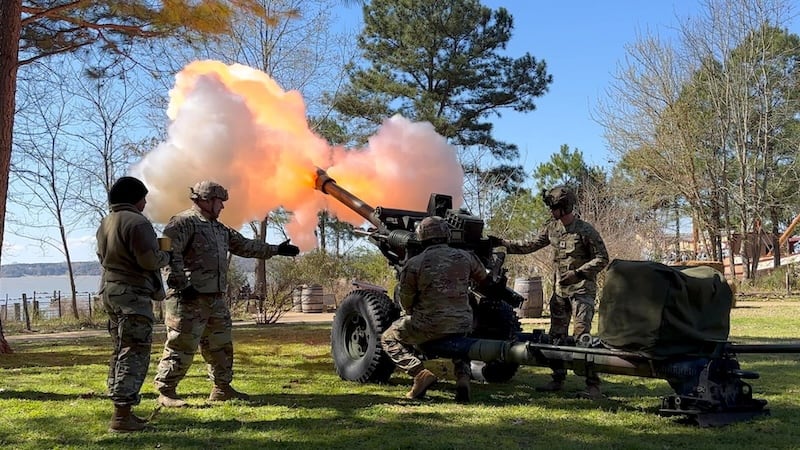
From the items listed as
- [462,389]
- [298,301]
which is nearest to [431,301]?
[462,389]

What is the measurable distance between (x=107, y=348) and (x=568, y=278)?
7.38m

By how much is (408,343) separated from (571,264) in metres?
1.89

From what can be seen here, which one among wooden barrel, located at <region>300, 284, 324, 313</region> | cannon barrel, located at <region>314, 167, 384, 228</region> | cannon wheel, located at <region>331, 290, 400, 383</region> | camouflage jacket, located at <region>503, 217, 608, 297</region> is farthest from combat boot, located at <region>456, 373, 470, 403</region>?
wooden barrel, located at <region>300, 284, 324, 313</region>

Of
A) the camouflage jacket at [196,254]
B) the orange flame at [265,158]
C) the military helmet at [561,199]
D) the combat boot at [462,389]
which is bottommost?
the combat boot at [462,389]

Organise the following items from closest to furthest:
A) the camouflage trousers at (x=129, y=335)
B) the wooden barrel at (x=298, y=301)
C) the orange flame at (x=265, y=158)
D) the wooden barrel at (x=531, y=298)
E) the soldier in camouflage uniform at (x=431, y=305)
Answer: the camouflage trousers at (x=129, y=335) → the soldier in camouflage uniform at (x=431, y=305) → the orange flame at (x=265, y=158) → the wooden barrel at (x=531, y=298) → the wooden barrel at (x=298, y=301)

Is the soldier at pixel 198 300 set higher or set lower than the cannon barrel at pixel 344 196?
lower

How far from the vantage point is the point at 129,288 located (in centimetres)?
543

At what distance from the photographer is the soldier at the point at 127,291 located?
528 centimetres

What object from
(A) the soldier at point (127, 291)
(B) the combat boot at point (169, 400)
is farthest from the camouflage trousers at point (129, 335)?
(B) the combat boot at point (169, 400)

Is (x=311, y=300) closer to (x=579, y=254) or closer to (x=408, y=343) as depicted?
(x=579, y=254)

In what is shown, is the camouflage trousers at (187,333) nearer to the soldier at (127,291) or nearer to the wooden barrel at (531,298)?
the soldier at (127,291)

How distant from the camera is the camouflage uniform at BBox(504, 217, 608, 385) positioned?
7.25m

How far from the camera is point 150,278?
18.2ft

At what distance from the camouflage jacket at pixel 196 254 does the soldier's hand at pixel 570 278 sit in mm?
3235
